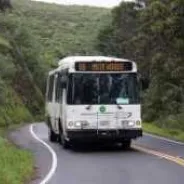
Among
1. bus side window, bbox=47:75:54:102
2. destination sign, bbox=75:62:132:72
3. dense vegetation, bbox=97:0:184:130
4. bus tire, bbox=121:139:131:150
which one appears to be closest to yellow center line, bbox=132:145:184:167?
bus tire, bbox=121:139:131:150

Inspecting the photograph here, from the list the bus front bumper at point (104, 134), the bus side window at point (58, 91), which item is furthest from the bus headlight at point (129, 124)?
the bus side window at point (58, 91)

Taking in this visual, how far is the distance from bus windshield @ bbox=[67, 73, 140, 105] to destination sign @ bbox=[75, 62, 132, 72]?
184mm

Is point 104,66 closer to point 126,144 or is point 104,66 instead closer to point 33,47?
point 126,144

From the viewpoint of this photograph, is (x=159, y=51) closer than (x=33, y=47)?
Yes

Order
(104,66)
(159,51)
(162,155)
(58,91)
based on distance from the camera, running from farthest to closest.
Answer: (159,51) → (58,91) → (104,66) → (162,155)

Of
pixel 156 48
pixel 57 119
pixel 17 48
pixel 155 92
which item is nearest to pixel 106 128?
pixel 57 119

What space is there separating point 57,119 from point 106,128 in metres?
4.47

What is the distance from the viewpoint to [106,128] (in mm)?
25500

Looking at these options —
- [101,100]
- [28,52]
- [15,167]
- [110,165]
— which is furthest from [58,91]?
[28,52]

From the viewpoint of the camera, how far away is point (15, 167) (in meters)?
19.0

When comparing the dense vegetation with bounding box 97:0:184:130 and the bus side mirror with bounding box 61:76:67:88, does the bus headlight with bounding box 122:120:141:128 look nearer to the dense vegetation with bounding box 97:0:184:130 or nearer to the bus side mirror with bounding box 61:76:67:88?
the bus side mirror with bounding box 61:76:67:88

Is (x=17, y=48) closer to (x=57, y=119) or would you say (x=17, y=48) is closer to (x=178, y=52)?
(x=178, y=52)

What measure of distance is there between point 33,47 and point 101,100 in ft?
191

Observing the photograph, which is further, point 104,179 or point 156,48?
point 156,48
